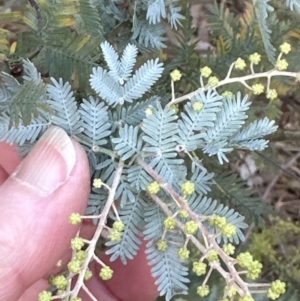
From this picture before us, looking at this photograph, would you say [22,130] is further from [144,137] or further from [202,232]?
[202,232]

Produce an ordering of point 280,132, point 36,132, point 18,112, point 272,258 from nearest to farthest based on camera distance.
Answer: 1. point 18,112
2. point 36,132
3. point 280,132
4. point 272,258

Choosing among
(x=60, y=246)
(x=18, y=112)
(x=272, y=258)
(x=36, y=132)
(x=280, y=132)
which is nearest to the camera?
(x=18, y=112)

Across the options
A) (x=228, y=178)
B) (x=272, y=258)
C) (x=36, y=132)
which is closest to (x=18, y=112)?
(x=36, y=132)

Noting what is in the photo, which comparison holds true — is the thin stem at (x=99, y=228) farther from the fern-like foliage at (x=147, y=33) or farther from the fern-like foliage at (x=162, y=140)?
the fern-like foliage at (x=147, y=33)

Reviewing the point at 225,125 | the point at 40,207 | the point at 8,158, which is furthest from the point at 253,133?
the point at 8,158

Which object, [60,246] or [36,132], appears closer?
[36,132]

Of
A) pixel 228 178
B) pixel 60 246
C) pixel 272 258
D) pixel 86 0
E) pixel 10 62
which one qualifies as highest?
pixel 86 0

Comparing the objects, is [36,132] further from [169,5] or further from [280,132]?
[280,132]
